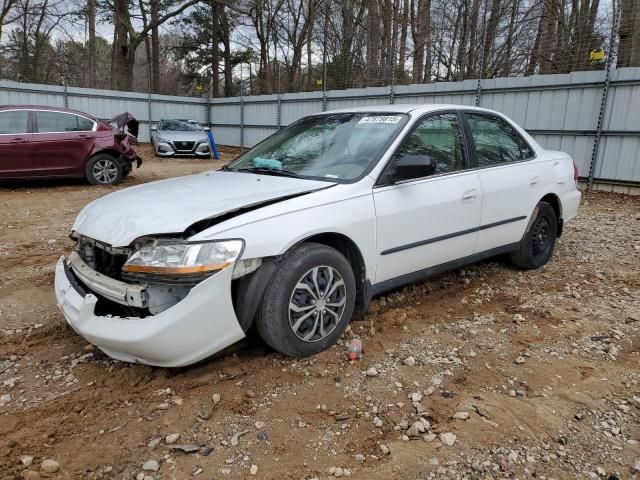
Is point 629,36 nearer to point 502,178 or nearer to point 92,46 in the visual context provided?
point 502,178

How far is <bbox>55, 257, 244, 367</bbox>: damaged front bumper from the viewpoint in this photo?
2.48 metres

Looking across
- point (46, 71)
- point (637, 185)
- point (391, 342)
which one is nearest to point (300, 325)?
point (391, 342)

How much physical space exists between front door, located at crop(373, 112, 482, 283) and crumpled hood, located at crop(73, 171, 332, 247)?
20.5 inches

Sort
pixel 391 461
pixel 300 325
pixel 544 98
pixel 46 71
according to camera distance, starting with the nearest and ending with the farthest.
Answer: pixel 391 461 → pixel 300 325 → pixel 544 98 → pixel 46 71

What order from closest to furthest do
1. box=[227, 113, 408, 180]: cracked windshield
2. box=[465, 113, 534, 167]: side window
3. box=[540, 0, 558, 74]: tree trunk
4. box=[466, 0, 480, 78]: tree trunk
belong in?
1. box=[227, 113, 408, 180]: cracked windshield
2. box=[465, 113, 534, 167]: side window
3. box=[540, 0, 558, 74]: tree trunk
4. box=[466, 0, 480, 78]: tree trunk

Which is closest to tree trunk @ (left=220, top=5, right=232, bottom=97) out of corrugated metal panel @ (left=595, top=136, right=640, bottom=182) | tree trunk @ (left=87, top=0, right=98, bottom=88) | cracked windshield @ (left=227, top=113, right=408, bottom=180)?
tree trunk @ (left=87, top=0, right=98, bottom=88)

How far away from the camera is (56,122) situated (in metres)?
9.38

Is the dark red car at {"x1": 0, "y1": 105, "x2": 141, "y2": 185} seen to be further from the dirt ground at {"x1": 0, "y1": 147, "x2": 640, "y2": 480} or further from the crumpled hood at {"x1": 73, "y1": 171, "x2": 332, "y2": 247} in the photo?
the crumpled hood at {"x1": 73, "y1": 171, "x2": 332, "y2": 247}

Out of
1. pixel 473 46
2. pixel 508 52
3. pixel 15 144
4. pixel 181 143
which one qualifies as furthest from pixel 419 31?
pixel 15 144

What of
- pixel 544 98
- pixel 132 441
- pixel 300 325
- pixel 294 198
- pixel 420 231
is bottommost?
pixel 132 441

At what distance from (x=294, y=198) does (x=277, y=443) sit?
4.41ft

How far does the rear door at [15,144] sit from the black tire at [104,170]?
1.07 m

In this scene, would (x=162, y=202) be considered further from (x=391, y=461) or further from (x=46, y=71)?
(x=46, y=71)

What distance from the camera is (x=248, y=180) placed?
340cm
